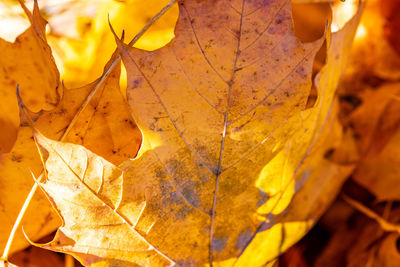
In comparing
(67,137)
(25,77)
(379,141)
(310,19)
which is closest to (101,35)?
(25,77)

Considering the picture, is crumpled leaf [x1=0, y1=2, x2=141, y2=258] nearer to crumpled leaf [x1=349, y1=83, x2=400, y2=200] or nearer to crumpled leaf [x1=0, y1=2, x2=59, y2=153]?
crumpled leaf [x1=0, y1=2, x2=59, y2=153]

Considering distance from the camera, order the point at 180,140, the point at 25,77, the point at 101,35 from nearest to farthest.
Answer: the point at 180,140 < the point at 25,77 < the point at 101,35

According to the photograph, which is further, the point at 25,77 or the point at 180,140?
the point at 25,77

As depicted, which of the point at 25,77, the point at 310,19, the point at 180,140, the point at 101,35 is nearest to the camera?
the point at 180,140

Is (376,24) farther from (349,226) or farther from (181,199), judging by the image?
(181,199)

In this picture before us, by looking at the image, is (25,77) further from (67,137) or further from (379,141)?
(379,141)

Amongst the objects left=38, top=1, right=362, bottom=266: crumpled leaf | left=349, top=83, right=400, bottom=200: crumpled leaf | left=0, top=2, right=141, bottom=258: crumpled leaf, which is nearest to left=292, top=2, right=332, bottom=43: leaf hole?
left=349, top=83, right=400, bottom=200: crumpled leaf

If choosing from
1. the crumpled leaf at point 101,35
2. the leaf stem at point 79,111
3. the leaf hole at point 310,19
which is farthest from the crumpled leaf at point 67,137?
the leaf hole at point 310,19

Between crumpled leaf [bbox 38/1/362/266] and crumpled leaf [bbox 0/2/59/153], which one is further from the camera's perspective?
crumpled leaf [bbox 0/2/59/153]
